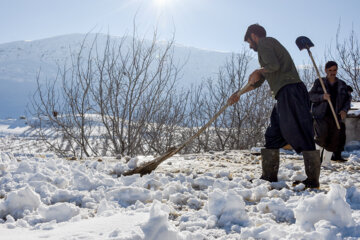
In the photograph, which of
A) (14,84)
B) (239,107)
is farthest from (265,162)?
(14,84)

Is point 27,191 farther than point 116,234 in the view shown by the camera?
Yes

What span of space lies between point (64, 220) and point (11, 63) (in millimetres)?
100754

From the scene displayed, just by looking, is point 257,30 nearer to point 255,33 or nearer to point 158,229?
point 255,33

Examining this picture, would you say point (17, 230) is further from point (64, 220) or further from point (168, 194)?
point (168, 194)

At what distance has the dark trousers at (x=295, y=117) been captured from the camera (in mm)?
3041

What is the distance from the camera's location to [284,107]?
3127mm

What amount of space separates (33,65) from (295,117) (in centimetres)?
9620

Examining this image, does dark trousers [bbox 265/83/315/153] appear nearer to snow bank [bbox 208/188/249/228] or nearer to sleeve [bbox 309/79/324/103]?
snow bank [bbox 208/188/249/228]

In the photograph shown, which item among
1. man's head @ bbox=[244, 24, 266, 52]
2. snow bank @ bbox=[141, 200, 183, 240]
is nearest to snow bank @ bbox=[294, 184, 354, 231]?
snow bank @ bbox=[141, 200, 183, 240]

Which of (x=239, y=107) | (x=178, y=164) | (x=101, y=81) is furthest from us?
(x=239, y=107)

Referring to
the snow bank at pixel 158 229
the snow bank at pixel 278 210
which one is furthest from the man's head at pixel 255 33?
the snow bank at pixel 158 229

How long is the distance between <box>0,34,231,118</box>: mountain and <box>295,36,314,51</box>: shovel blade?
55.2 metres

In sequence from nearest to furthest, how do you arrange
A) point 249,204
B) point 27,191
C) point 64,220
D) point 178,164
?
point 64,220 < point 27,191 < point 249,204 < point 178,164

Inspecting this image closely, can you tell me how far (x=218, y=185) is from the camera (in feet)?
9.02
